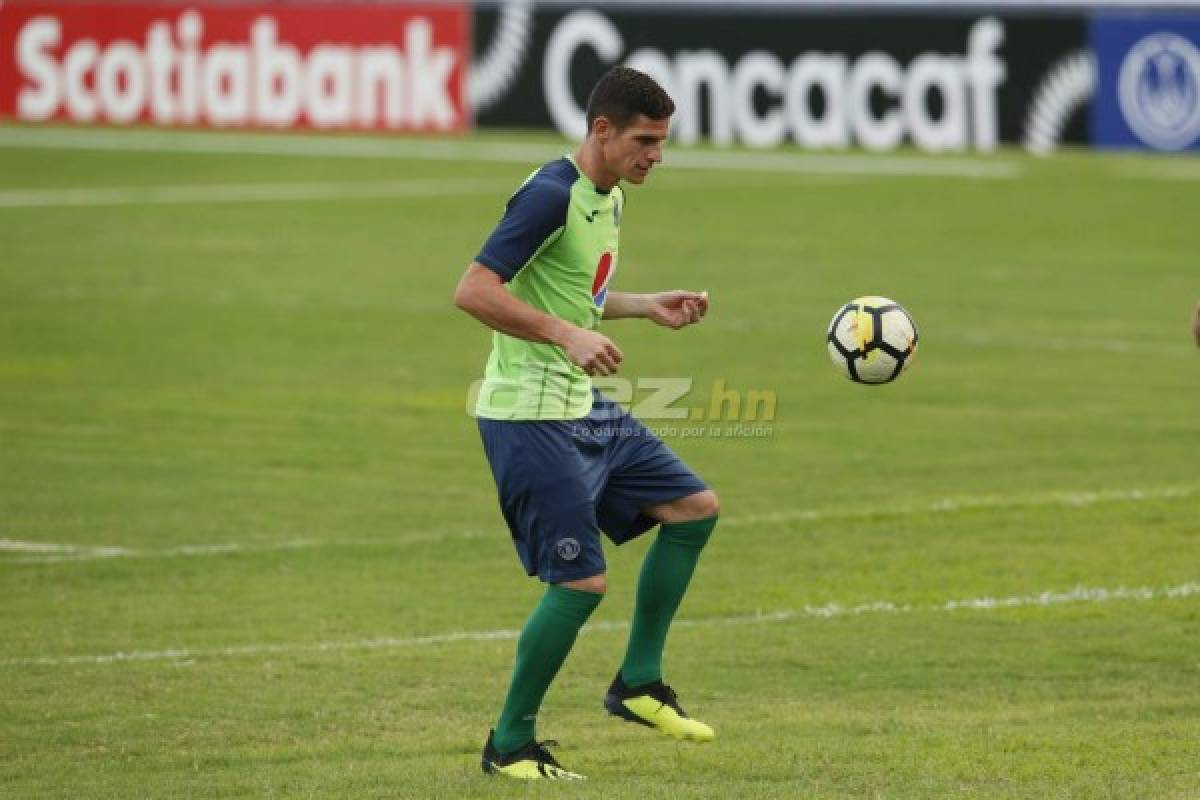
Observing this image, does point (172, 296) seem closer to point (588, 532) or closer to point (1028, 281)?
point (1028, 281)

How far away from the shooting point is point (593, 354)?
7.87 meters

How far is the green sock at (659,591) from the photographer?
891cm

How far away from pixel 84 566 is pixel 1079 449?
677 centimetres

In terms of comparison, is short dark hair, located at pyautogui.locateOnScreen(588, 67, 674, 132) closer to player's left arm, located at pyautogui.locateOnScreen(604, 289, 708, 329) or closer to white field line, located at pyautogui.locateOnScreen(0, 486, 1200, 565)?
player's left arm, located at pyautogui.locateOnScreen(604, 289, 708, 329)

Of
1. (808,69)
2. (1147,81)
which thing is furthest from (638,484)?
(808,69)

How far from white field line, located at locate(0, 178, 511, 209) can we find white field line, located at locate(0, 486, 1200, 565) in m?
18.6

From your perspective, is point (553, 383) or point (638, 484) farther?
point (638, 484)

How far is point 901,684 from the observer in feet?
32.6

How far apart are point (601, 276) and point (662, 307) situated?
0.57 meters

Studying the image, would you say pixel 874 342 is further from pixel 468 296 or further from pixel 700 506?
pixel 468 296

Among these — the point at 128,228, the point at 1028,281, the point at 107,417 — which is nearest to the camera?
the point at 107,417

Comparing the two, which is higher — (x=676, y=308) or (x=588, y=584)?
(x=676, y=308)

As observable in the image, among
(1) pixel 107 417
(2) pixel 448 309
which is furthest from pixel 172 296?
(1) pixel 107 417

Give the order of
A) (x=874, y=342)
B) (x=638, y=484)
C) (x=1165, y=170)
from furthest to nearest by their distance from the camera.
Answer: (x=1165, y=170) → (x=874, y=342) → (x=638, y=484)
